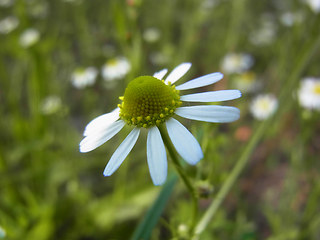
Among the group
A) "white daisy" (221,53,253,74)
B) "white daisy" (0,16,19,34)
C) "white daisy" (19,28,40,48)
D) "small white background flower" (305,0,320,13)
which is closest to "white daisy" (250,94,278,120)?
"white daisy" (221,53,253,74)

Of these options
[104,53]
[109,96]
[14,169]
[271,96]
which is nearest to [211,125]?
[271,96]

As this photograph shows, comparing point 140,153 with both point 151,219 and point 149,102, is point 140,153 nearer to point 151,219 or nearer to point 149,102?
point 151,219

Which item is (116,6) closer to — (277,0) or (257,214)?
(257,214)

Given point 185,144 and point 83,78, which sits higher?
point 83,78

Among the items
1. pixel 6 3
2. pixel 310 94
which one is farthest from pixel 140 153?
pixel 6 3

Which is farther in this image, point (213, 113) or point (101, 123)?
point (101, 123)

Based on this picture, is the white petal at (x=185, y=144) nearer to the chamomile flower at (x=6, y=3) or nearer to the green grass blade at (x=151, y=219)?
the green grass blade at (x=151, y=219)

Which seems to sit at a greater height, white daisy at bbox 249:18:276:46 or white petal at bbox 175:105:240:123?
white daisy at bbox 249:18:276:46

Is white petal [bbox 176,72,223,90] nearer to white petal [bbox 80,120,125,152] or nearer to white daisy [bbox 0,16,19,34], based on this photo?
white petal [bbox 80,120,125,152]
